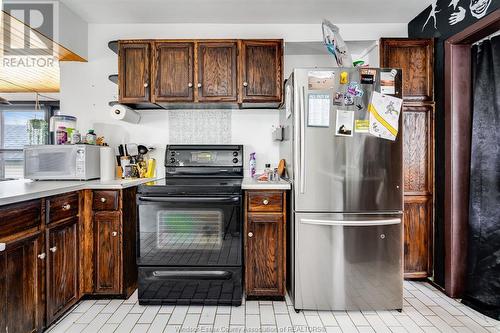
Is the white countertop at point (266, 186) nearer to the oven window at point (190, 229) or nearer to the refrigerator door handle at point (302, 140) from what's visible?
the refrigerator door handle at point (302, 140)

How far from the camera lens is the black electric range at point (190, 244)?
6.97ft

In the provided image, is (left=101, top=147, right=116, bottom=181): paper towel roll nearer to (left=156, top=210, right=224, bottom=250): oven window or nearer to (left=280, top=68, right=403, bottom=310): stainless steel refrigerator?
(left=156, top=210, right=224, bottom=250): oven window

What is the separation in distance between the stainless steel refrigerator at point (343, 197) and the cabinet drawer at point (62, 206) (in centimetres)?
160

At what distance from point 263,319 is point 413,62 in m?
2.47

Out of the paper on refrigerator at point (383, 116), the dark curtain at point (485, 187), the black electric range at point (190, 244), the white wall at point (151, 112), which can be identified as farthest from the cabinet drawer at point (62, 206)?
the dark curtain at point (485, 187)

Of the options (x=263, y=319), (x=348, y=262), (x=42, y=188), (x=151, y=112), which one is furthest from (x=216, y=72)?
(x=263, y=319)

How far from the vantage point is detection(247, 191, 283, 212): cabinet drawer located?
7.08ft

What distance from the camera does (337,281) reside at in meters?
2.04

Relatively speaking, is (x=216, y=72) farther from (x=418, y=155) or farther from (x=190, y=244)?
(x=418, y=155)

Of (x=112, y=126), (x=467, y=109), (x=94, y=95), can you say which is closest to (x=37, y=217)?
(x=112, y=126)

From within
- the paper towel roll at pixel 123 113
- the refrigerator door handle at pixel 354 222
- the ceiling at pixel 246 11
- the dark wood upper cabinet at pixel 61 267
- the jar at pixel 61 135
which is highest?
the ceiling at pixel 246 11

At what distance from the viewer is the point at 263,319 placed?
1.97 metres

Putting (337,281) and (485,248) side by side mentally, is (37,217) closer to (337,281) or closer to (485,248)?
(337,281)

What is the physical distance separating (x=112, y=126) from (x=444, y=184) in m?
3.11
